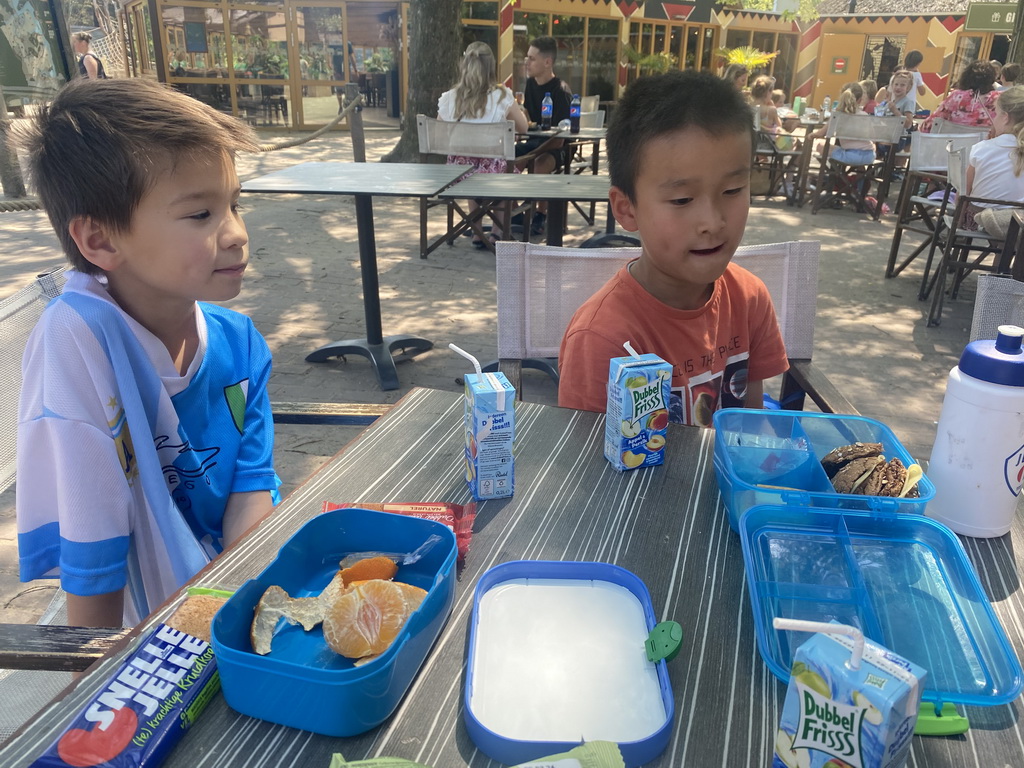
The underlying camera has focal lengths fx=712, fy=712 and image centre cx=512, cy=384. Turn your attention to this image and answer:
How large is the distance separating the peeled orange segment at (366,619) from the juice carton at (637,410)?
1.78ft

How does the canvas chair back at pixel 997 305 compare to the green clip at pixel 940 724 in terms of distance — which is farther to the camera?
the canvas chair back at pixel 997 305

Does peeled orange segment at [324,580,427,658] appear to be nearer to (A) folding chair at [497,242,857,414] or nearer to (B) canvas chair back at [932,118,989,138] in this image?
(A) folding chair at [497,242,857,414]

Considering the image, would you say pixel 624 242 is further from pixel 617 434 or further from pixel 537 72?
pixel 617 434

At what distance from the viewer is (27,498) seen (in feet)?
4.01

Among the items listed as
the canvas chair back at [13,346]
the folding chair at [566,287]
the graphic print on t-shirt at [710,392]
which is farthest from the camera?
Answer: the folding chair at [566,287]

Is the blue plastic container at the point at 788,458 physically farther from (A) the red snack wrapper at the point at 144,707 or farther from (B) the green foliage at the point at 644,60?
(B) the green foliage at the point at 644,60

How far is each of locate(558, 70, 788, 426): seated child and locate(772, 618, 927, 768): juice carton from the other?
3.24 feet

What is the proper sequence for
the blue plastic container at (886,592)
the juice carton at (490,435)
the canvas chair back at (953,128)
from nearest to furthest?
1. the blue plastic container at (886,592)
2. the juice carton at (490,435)
3. the canvas chair back at (953,128)

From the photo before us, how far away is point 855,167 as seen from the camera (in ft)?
29.8

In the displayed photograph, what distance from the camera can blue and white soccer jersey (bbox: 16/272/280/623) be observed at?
1193 mm

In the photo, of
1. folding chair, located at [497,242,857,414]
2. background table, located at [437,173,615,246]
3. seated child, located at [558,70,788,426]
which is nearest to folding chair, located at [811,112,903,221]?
background table, located at [437,173,615,246]

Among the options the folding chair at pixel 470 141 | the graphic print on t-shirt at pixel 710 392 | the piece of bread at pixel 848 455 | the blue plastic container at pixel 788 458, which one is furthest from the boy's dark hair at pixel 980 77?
the piece of bread at pixel 848 455


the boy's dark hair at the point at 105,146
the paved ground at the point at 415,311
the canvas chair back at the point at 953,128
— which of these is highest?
the boy's dark hair at the point at 105,146

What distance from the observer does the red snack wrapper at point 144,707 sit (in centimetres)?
71
